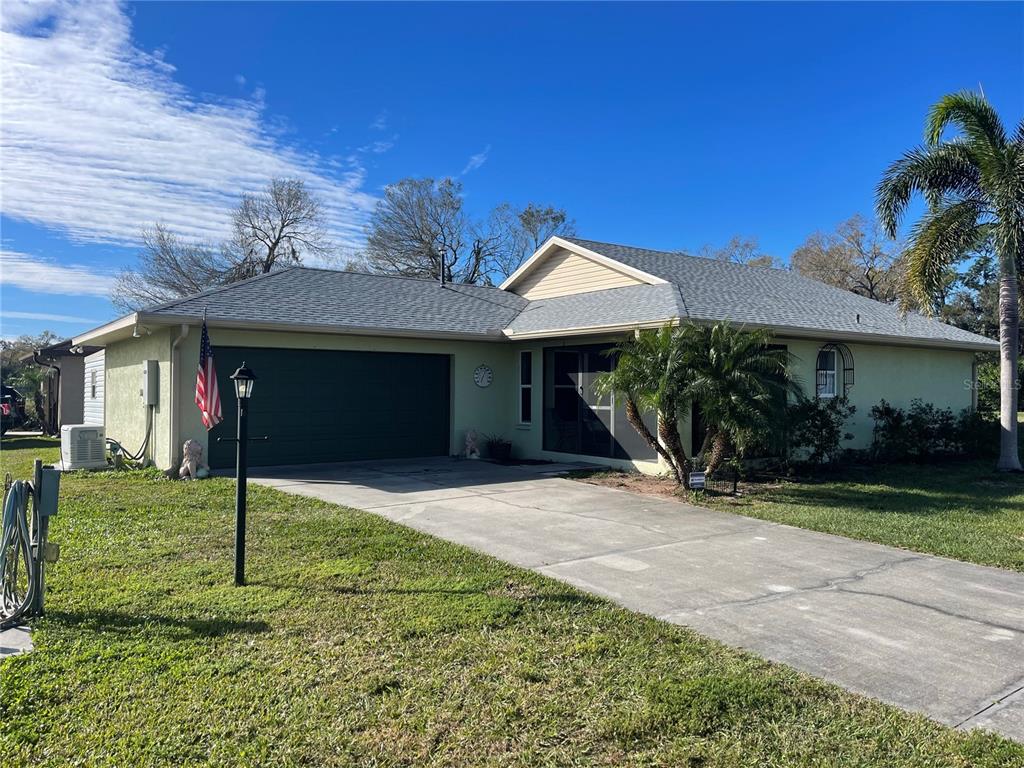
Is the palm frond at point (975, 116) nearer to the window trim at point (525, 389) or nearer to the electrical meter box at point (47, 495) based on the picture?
the window trim at point (525, 389)

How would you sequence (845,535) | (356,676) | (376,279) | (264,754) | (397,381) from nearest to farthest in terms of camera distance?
1. (264,754)
2. (356,676)
3. (845,535)
4. (397,381)
5. (376,279)

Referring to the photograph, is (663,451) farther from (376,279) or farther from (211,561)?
(376,279)

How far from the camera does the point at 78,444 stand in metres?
12.5

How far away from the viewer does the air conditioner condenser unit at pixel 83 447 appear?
12438mm

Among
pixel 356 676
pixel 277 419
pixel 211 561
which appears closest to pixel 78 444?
pixel 277 419

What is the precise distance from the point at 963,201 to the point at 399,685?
13.8 metres

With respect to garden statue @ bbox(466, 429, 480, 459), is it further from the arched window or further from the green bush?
the green bush

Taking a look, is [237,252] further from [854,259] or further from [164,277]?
[854,259]

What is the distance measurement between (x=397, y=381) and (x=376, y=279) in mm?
3630

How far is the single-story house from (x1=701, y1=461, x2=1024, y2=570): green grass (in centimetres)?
208

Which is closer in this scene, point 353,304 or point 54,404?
point 353,304

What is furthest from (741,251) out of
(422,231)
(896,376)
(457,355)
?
(457,355)

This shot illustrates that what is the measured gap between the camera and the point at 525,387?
14625mm

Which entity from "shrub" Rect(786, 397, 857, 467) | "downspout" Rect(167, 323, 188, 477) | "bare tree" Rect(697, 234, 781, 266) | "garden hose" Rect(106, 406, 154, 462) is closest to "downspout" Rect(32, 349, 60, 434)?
"garden hose" Rect(106, 406, 154, 462)
